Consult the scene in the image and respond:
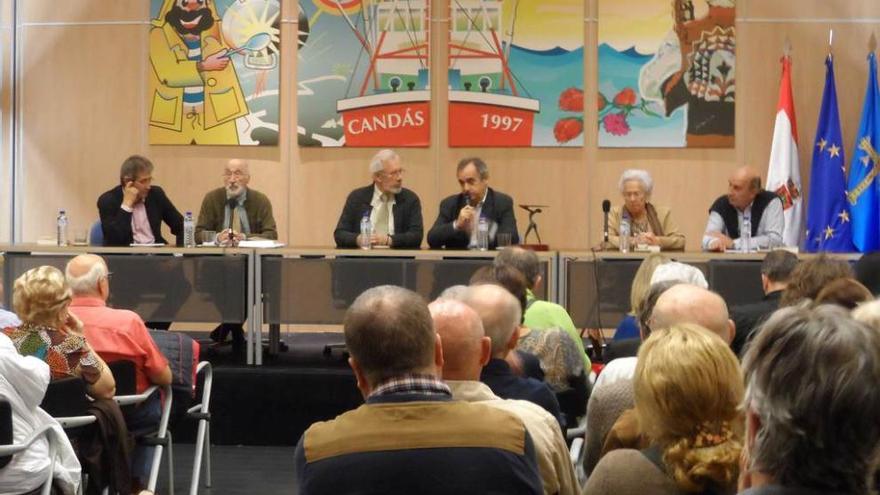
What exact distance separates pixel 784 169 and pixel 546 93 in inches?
75.4

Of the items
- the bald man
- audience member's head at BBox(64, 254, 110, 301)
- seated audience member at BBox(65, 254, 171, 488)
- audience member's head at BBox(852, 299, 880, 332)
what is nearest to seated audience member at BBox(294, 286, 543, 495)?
audience member's head at BBox(852, 299, 880, 332)

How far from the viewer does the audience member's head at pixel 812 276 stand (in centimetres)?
507

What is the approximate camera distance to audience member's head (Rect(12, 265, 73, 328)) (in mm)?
4977

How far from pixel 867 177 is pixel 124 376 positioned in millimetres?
6263

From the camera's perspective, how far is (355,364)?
2684 millimetres

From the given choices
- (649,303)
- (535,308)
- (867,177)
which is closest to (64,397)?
(535,308)

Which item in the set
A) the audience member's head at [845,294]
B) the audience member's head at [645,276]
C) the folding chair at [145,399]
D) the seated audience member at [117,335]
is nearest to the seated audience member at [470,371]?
the audience member's head at [845,294]

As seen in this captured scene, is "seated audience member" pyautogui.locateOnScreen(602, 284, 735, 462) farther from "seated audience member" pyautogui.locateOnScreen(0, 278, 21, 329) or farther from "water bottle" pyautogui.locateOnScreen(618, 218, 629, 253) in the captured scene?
"water bottle" pyautogui.locateOnScreen(618, 218, 629, 253)

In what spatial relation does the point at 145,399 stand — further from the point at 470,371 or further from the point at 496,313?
the point at 470,371

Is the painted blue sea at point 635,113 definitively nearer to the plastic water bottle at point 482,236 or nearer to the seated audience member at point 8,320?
the plastic water bottle at point 482,236

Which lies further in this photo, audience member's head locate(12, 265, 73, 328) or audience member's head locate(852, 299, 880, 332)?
audience member's head locate(12, 265, 73, 328)

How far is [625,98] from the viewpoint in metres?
10.2

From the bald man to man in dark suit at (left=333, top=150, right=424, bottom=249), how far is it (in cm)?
187

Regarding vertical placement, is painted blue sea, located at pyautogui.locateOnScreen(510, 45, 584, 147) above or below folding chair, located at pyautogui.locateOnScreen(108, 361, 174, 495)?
above
